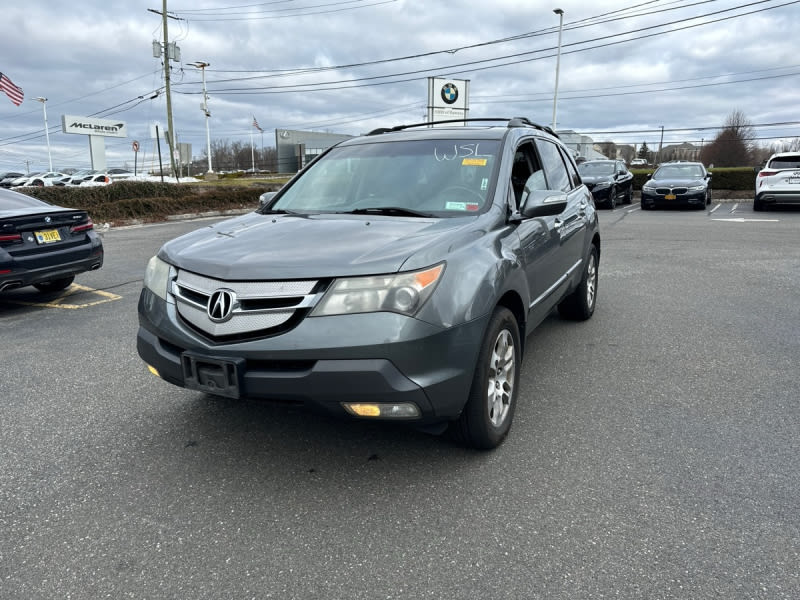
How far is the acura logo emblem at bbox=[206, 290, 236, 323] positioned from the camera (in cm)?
258

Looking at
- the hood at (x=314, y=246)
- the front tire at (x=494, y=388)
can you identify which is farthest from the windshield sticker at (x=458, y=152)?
the front tire at (x=494, y=388)

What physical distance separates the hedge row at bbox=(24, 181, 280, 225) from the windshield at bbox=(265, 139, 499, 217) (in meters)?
15.3

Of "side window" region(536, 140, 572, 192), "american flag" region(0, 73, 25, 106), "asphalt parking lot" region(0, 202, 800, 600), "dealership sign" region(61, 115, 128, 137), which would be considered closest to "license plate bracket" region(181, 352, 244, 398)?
"asphalt parking lot" region(0, 202, 800, 600)

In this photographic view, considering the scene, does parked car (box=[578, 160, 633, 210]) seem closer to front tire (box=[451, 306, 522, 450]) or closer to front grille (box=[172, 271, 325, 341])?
front tire (box=[451, 306, 522, 450])

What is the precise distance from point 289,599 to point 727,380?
11.3 ft

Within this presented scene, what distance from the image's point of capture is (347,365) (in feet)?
8.00

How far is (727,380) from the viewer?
4.13m

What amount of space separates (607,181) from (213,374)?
1967 centimetres

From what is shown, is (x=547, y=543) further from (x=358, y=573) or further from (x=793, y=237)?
(x=793, y=237)

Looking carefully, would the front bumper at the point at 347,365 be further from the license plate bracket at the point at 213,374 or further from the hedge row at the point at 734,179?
the hedge row at the point at 734,179

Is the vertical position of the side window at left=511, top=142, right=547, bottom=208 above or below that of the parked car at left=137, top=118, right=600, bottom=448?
above

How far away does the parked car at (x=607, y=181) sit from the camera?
19892mm

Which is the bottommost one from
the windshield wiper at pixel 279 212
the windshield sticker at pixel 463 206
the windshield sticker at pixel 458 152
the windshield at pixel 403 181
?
the windshield wiper at pixel 279 212

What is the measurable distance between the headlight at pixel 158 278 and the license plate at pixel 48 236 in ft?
13.7
